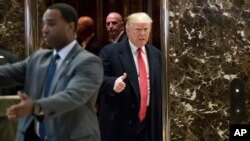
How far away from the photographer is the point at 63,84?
9.45 ft

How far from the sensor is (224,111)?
4777mm

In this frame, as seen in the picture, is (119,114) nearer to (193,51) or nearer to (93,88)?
(193,51)

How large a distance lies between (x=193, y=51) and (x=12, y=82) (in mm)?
2061

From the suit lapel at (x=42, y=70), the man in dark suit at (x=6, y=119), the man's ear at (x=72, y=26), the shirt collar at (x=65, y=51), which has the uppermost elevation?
the man's ear at (x=72, y=26)

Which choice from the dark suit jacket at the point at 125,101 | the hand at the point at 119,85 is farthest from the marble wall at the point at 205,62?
the hand at the point at 119,85

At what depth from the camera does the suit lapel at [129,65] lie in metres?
4.65

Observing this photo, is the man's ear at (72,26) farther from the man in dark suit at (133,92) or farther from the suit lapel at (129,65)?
the suit lapel at (129,65)

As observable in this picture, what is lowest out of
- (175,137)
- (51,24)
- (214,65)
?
(175,137)

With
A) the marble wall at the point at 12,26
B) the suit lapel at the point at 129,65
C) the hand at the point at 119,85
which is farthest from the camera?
the marble wall at the point at 12,26

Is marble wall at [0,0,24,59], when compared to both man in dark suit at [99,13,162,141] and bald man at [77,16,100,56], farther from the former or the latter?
bald man at [77,16,100,56]

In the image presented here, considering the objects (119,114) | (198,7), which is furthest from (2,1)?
(198,7)

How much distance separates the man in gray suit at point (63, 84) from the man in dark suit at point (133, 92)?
1.54 meters

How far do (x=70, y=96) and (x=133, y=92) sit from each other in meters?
1.94

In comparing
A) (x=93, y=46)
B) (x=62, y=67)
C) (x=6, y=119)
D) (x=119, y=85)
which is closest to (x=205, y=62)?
(x=119, y=85)
